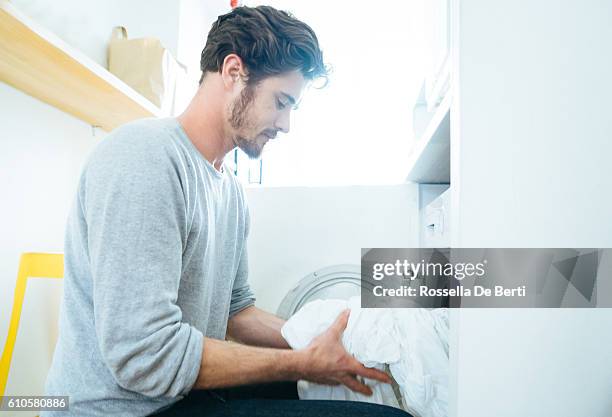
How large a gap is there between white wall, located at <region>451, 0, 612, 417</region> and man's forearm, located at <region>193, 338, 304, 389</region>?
396 mm

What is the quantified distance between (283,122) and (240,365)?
26.4 inches

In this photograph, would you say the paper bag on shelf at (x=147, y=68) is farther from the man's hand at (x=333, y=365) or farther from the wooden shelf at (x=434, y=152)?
the man's hand at (x=333, y=365)

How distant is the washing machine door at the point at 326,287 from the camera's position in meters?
1.82

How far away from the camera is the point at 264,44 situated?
1123 mm

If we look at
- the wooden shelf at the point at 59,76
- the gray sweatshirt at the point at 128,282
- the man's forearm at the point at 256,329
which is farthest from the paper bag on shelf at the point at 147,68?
the man's forearm at the point at 256,329

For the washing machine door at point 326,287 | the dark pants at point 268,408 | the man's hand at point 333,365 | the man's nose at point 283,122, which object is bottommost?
the dark pants at point 268,408

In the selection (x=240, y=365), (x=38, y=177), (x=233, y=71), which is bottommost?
(x=240, y=365)

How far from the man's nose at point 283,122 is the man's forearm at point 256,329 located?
1.87 feet

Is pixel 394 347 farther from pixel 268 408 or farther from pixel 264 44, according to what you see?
pixel 264 44

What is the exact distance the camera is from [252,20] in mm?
1165

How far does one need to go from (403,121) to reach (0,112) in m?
1.88

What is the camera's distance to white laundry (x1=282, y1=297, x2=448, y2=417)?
83cm

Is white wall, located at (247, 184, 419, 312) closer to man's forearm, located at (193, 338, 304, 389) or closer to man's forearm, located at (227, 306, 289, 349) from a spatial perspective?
man's forearm, located at (227, 306, 289, 349)

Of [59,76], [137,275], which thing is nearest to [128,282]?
[137,275]
